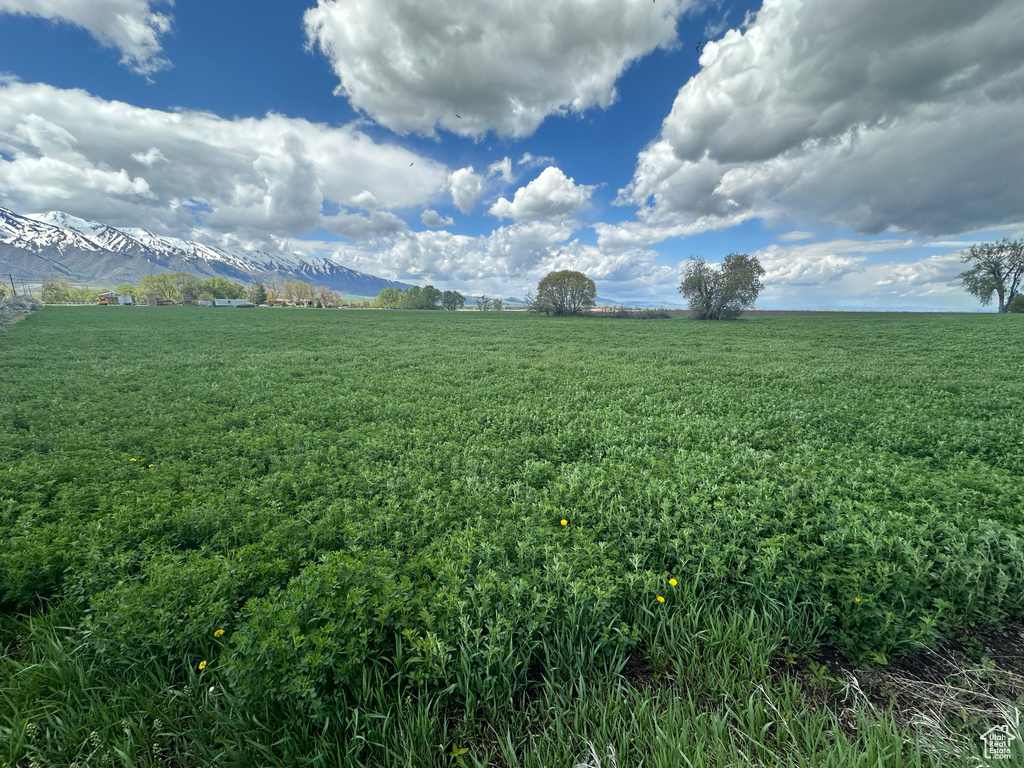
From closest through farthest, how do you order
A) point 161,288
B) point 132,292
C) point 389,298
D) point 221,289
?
point 161,288, point 132,292, point 221,289, point 389,298

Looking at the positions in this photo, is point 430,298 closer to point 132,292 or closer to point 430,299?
point 430,299

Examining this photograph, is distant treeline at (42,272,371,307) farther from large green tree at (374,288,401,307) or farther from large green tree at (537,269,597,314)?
large green tree at (537,269,597,314)

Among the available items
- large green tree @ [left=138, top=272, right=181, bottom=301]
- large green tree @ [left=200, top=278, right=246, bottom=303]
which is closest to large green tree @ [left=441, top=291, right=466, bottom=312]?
large green tree @ [left=200, top=278, right=246, bottom=303]

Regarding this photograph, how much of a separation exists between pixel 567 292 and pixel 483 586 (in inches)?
3218

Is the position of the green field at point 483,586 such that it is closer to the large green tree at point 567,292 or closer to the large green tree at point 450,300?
the large green tree at point 567,292

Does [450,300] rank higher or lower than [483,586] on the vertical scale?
higher

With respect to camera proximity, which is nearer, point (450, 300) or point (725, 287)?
point (725, 287)

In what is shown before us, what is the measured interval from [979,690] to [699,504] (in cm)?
260

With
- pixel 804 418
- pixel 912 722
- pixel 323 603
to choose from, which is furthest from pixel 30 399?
pixel 804 418

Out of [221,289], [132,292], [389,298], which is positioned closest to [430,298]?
[389,298]

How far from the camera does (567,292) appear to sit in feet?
268

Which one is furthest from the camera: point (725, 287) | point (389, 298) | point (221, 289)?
point (389, 298)

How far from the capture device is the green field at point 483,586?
2869mm

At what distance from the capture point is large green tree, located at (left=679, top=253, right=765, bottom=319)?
64188 millimetres
